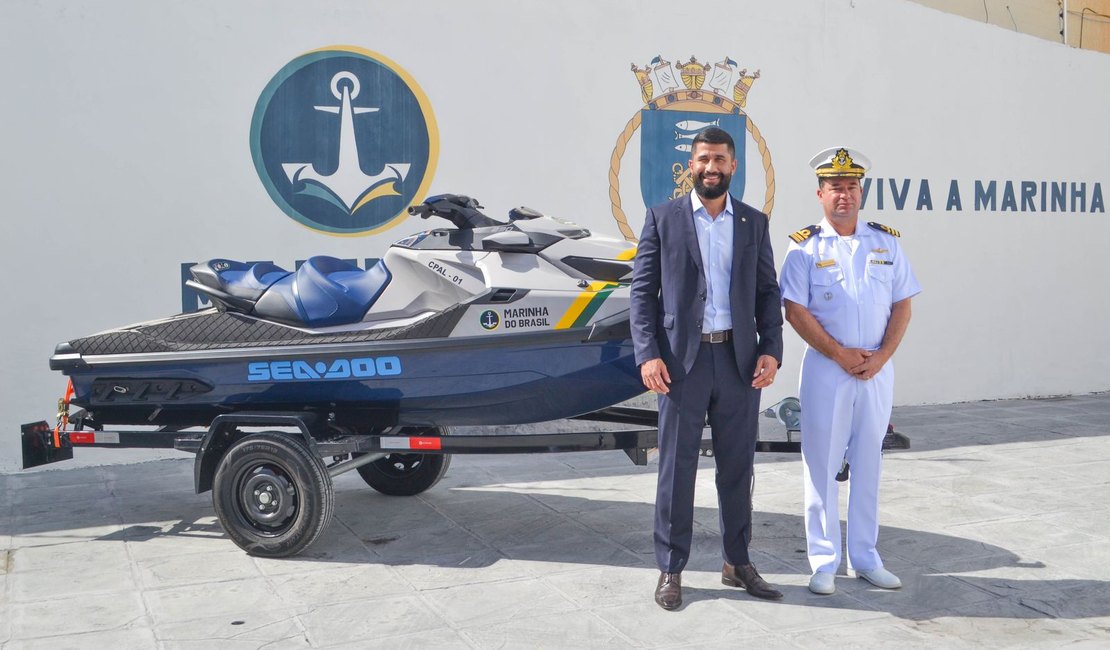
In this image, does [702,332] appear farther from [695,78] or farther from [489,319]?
[695,78]

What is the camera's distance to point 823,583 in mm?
4285

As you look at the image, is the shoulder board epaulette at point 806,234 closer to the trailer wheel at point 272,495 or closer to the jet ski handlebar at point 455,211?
the jet ski handlebar at point 455,211

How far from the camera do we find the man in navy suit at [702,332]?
161 inches

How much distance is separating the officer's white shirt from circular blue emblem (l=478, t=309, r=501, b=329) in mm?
1241

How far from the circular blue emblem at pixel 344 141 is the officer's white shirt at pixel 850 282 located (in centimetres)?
383

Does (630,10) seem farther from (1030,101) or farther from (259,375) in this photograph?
(259,375)

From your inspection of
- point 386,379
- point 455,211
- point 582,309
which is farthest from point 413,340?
point 582,309

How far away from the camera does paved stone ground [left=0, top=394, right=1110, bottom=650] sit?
155 inches

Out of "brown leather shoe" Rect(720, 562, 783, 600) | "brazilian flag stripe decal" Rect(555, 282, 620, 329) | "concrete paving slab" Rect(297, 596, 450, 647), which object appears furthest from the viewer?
"brazilian flag stripe decal" Rect(555, 282, 620, 329)

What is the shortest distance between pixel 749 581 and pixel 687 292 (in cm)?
118

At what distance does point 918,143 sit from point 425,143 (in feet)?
14.2

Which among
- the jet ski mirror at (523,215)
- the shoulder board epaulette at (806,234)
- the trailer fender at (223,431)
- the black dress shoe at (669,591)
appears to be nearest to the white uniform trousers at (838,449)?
the shoulder board epaulette at (806,234)

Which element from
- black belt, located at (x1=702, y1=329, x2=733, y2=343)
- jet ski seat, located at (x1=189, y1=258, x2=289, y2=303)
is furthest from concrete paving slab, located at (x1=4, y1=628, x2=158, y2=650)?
black belt, located at (x1=702, y1=329, x2=733, y2=343)

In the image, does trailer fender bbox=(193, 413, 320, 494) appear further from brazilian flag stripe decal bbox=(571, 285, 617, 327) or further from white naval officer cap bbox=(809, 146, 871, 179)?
white naval officer cap bbox=(809, 146, 871, 179)
